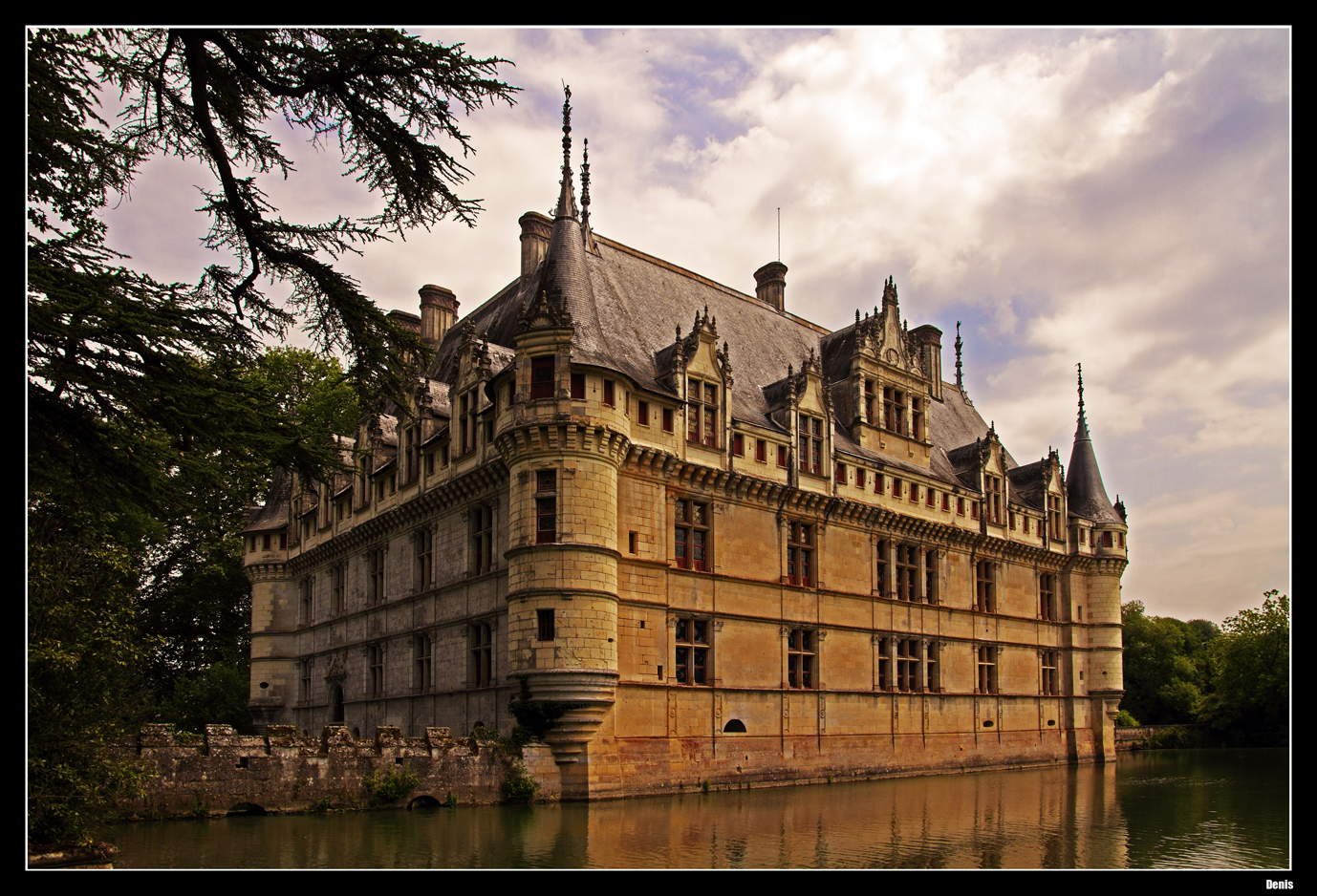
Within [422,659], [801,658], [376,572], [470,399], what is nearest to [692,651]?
[801,658]

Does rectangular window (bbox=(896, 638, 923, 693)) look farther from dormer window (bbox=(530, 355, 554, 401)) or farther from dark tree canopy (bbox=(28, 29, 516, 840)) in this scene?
dark tree canopy (bbox=(28, 29, 516, 840))

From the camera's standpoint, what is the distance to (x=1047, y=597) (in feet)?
135

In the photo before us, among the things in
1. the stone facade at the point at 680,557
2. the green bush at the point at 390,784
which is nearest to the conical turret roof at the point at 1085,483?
the stone facade at the point at 680,557

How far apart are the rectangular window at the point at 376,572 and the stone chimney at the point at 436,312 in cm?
973

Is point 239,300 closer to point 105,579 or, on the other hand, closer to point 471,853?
point 105,579

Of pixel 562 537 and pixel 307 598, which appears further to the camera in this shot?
pixel 307 598

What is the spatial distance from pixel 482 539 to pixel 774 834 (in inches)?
484

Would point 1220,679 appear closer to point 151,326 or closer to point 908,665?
point 908,665

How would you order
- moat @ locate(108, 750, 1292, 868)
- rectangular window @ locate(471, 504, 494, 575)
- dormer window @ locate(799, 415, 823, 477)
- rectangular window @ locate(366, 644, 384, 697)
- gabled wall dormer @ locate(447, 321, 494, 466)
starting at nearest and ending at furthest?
moat @ locate(108, 750, 1292, 868)
rectangular window @ locate(471, 504, 494, 575)
gabled wall dormer @ locate(447, 321, 494, 466)
dormer window @ locate(799, 415, 823, 477)
rectangular window @ locate(366, 644, 384, 697)

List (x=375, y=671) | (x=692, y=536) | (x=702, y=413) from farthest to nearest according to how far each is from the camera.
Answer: (x=375, y=671)
(x=702, y=413)
(x=692, y=536)

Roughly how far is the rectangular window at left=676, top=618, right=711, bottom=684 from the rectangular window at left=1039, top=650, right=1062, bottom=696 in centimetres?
1816

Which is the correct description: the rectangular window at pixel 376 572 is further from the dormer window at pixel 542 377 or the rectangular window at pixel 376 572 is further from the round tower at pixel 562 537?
the dormer window at pixel 542 377

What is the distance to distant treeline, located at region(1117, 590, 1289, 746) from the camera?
5219cm

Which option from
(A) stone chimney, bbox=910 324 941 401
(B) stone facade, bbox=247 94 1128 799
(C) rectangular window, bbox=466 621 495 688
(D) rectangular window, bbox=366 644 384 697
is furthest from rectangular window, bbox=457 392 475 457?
(A) stone chimney, bbox=910 324 941 401
